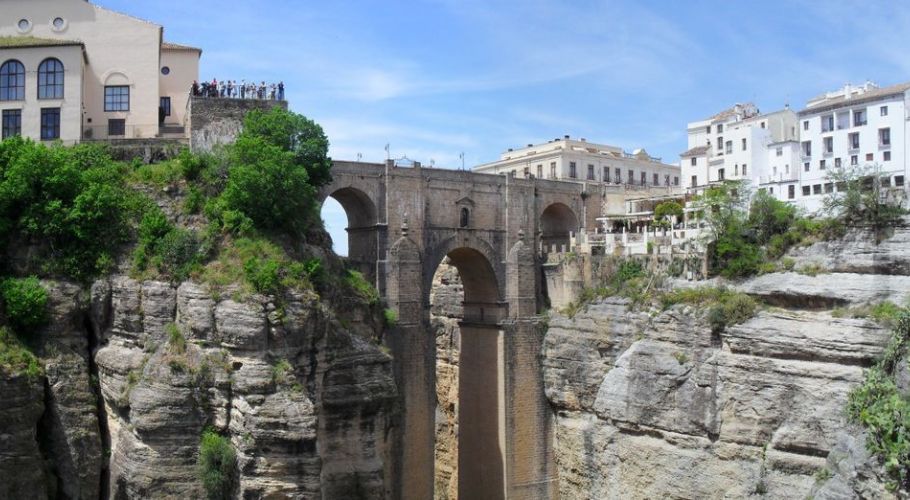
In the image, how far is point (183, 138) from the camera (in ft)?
105

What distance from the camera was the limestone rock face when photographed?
1181 inches

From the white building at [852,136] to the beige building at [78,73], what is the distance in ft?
95.3

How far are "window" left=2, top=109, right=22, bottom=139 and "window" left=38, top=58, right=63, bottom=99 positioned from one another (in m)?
1.00

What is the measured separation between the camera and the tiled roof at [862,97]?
40.9 metres

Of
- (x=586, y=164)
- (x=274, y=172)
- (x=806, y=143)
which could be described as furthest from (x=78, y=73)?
(x=806, y=143)

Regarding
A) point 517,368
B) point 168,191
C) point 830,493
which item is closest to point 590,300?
point 517,368

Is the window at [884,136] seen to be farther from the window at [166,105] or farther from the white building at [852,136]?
the window at [166,105]

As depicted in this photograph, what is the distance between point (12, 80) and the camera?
104 ft

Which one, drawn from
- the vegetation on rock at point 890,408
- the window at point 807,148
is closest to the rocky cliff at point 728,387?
the vegetation on rock at point 890,408

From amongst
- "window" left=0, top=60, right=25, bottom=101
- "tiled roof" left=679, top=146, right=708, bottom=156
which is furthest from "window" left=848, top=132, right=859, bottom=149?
"window" left=0, top=60, right=25, bottom=101

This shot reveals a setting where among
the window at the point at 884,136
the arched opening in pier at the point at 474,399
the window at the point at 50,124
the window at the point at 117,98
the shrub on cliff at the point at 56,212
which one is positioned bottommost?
the arched opening in pier at the point at 474,399

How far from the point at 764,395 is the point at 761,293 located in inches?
170

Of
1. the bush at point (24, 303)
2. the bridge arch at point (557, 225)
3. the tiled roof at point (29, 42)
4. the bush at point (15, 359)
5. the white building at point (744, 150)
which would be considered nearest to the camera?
the bush at point (15, 359)

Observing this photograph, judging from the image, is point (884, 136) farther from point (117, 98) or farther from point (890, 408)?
point (117, 98)
